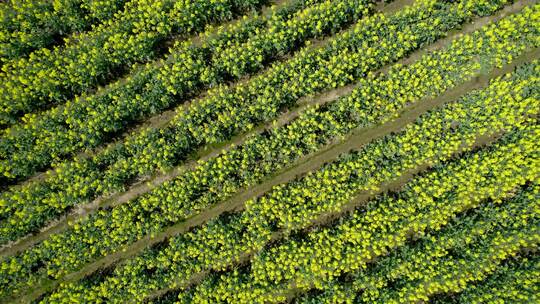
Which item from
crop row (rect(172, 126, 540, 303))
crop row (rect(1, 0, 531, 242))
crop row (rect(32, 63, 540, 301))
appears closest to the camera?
crop row (rect(172, 126, 540, 303))

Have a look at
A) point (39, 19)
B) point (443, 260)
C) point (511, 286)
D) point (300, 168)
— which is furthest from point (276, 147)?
point (39, 19)

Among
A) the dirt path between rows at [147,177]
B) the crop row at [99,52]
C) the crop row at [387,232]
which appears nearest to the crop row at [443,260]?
the crop row at [387,232]

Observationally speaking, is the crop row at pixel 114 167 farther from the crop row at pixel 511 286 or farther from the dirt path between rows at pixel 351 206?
the crop row at pixel 511 286

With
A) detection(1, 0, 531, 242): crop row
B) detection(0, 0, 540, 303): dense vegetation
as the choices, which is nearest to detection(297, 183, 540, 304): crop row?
detection(0, 0, 540, 303): dense vegetation

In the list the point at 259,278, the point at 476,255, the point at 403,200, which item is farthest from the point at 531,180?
the point at 259,278

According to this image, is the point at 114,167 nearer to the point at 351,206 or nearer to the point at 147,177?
the point at 147,177

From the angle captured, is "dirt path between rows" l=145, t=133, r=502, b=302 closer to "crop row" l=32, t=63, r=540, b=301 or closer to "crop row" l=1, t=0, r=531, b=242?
"crop row" l=32, t=63, r=540, b=301
